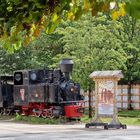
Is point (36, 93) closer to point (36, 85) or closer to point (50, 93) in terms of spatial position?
point (36, 85)

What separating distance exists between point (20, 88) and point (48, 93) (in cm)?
260

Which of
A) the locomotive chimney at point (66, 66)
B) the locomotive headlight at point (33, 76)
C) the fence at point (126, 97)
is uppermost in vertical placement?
the locomotive chimney at point (66, 66)

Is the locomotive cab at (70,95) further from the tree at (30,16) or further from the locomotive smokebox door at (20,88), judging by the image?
the tree at (30,16)

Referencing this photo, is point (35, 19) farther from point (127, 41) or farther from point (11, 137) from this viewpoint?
point (127, 41)

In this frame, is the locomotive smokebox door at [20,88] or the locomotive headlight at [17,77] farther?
the locomotive headlight at [17,77]

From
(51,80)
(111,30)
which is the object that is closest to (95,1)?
(51,80)

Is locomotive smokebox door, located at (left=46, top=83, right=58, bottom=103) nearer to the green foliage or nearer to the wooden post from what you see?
the green foliage

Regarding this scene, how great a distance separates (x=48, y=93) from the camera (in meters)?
24.9

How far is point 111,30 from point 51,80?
181 inches

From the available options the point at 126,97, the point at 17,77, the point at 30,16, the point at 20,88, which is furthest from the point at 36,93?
the point at 30,16

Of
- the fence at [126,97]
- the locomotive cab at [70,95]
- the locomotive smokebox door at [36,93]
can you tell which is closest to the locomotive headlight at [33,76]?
the locomotive smokebox door at [36,93]

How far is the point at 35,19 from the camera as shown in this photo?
3.64 metres

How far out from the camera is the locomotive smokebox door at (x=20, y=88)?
26.4 m

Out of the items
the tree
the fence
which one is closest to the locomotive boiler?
the fence
